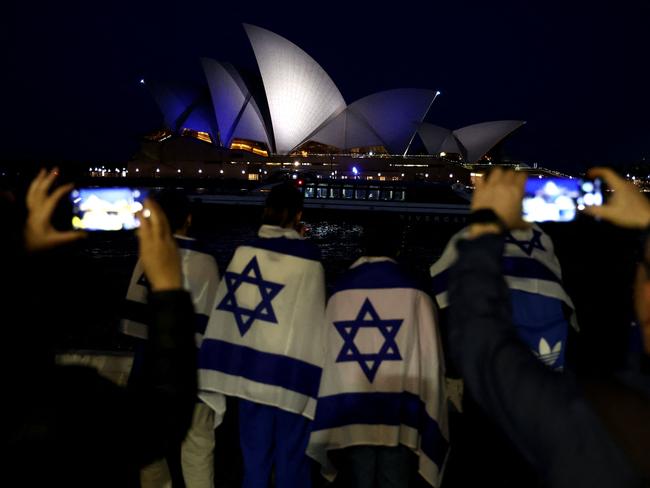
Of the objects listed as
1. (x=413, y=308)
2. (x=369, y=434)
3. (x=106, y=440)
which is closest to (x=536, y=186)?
(x=413, y=308)

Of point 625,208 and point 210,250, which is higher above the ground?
point 625,208

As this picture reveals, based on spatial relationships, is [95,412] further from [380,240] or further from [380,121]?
[380,121]

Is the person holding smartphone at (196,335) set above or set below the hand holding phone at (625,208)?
below

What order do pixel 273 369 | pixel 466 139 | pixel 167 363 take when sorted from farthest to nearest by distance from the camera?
pixel 466 139 → pixel 273 369 → pixel 167 363

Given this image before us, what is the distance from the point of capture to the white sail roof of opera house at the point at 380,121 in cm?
4706

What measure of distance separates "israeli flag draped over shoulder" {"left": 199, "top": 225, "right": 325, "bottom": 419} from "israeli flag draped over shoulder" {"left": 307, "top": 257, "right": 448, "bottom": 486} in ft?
0.44

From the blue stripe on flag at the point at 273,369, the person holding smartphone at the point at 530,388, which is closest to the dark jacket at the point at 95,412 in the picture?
the person holding smartphone at the point at 530,388

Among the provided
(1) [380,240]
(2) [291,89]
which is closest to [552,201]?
(1) [380,240]

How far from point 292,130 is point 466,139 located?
822 inches

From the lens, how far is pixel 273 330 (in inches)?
85.4

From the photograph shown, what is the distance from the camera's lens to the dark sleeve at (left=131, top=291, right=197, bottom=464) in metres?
1.07

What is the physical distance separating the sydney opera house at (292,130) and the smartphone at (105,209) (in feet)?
131

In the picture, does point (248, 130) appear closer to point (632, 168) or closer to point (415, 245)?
point (415, 245)

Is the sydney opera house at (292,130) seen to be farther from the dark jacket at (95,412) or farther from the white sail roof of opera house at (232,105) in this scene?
the dark jacket at (95,412)
